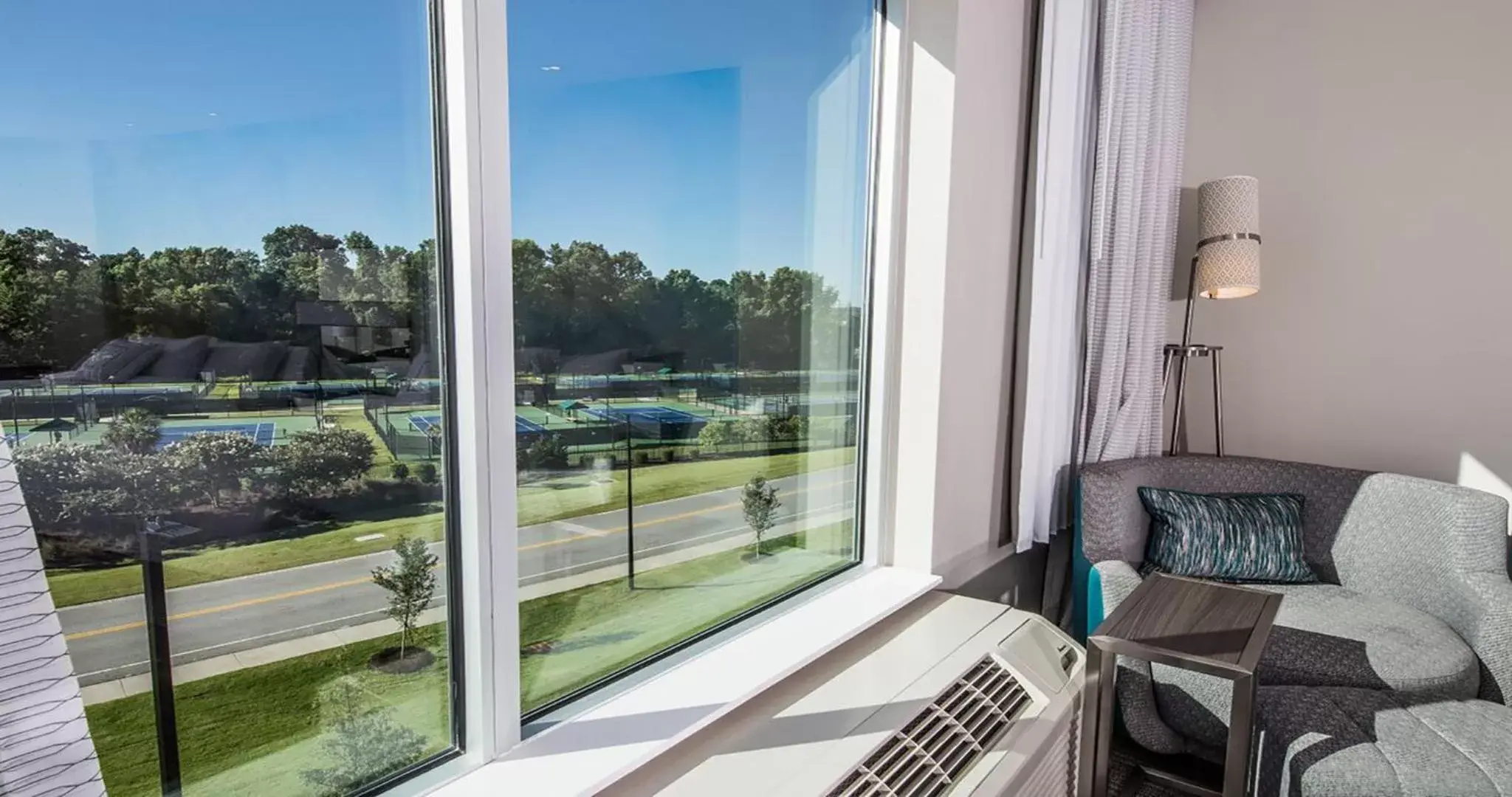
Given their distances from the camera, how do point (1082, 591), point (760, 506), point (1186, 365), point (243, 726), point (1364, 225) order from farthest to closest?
point (1186, 365), point (1364, 225), point (1082, 591), point (760, 506), point (243, 726)

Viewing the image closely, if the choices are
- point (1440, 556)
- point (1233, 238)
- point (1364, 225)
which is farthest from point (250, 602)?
point (1364, 225)

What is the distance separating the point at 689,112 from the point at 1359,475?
233 cm

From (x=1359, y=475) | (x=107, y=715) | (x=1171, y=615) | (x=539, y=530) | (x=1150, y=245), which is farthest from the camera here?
(x=1150, y=245)

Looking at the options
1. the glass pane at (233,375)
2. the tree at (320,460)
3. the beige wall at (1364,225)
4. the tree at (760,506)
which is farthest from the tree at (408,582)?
the beige wall at (1364,225)

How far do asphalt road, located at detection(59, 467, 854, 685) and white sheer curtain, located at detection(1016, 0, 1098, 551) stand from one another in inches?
48.6

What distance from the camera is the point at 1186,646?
4.42 ft

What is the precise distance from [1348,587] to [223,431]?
2.79 meters

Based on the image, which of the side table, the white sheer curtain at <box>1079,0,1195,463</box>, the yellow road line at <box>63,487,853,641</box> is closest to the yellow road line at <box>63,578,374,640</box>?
the yellow road line at <box>63,487,853,641</box>

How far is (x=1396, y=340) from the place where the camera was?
102 inches

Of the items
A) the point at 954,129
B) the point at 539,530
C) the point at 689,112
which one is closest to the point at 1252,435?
the point at 954,129

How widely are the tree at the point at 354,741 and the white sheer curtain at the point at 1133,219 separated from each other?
2126mm

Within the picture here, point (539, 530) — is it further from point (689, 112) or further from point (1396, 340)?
point (1396, 340)

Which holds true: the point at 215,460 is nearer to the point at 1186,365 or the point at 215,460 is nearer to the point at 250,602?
the point at 250,602

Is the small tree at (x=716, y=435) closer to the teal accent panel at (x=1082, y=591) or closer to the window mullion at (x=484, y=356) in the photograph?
the window mullion at (x=484, y=356)
